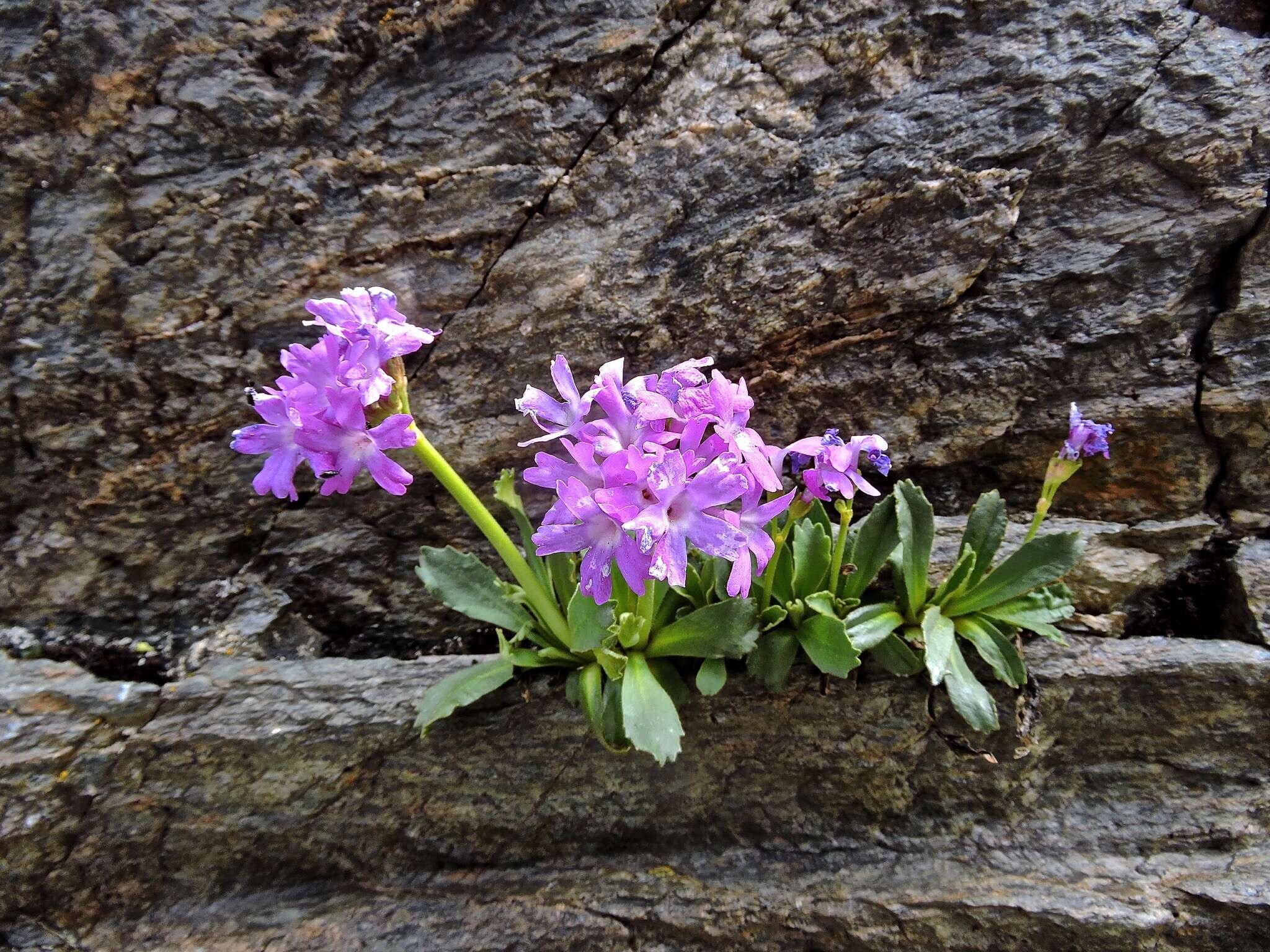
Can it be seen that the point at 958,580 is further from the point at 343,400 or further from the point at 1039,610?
the point at 343,400

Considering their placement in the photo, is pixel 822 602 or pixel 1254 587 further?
pixel 1254 587

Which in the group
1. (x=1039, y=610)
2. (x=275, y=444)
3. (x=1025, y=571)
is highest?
(x=275, y=444)

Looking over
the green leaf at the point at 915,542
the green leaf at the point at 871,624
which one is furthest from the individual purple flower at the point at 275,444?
the green leaf at the point at 915,542

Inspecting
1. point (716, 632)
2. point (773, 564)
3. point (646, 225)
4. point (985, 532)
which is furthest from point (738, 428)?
point (646, 225)

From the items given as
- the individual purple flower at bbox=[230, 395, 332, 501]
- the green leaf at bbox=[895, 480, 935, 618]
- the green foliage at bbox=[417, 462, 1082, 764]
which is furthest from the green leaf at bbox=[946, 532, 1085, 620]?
the individual purple flower at bbox=[230, 395, 332, 501]

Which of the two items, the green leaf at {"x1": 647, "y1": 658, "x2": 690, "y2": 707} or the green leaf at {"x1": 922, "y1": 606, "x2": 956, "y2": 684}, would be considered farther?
the green leaf at {"x1": 647, "y1": 658, "x2": 690, "y2": 707}

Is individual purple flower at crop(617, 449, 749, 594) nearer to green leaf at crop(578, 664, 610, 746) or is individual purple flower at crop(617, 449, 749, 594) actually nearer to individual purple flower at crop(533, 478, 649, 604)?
individual purple flower at crop(533, 478, 649, 604)
